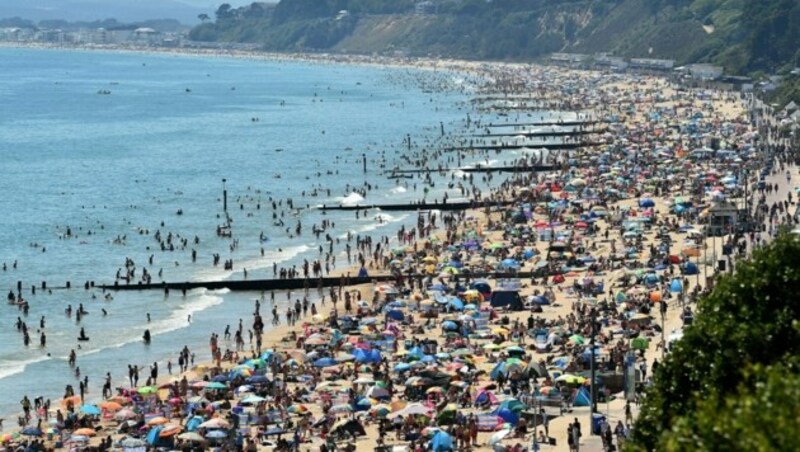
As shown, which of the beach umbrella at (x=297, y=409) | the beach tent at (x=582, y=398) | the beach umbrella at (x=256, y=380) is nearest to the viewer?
the beach tent at (x=582, y=398)

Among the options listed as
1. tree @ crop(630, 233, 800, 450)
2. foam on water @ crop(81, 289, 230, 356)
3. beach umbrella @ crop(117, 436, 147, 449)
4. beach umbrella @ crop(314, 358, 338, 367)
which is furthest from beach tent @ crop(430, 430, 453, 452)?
foam on water @ crop(81, 289, 230, 356)

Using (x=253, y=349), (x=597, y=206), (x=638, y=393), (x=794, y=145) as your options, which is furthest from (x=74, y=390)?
(x=794, y=145)

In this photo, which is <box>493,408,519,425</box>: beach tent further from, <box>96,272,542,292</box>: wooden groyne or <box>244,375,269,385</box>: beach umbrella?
<box>96,272,542,292</box>: wooden groyne

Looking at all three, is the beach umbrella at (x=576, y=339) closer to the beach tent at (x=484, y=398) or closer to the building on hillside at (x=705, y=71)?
the beach tent at (x=484, y=398)

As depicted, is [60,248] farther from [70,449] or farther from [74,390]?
[70,449]

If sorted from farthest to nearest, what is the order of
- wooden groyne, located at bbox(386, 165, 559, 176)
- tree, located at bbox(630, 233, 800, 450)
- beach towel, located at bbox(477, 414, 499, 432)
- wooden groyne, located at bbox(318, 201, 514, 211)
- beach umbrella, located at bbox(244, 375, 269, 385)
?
wooden groyne, located at bbox(386, 165, 559, 176) → wooden groyne, located at bbox(318, 201, 514, 211) → beach umbrella, located at bbox(244, 375, 269, 385) → beach towel, located at bbox(477, 414, 499, 432) → tree, located at bbox(630, 233, 800, 450)

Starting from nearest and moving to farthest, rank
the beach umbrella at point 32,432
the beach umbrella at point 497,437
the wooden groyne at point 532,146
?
the beach umbrella at point 497,437
the beach umbrella at point 32,432
the wooden groyne at point 532,146

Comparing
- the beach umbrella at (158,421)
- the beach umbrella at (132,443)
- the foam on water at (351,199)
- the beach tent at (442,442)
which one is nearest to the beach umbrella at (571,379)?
the beach tent at (442,442)

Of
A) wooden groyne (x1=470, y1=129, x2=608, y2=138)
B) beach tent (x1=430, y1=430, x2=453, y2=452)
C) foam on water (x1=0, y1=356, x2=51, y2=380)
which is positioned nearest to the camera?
beach tent (x1=430, y1=430, x2=453, y2=452)
